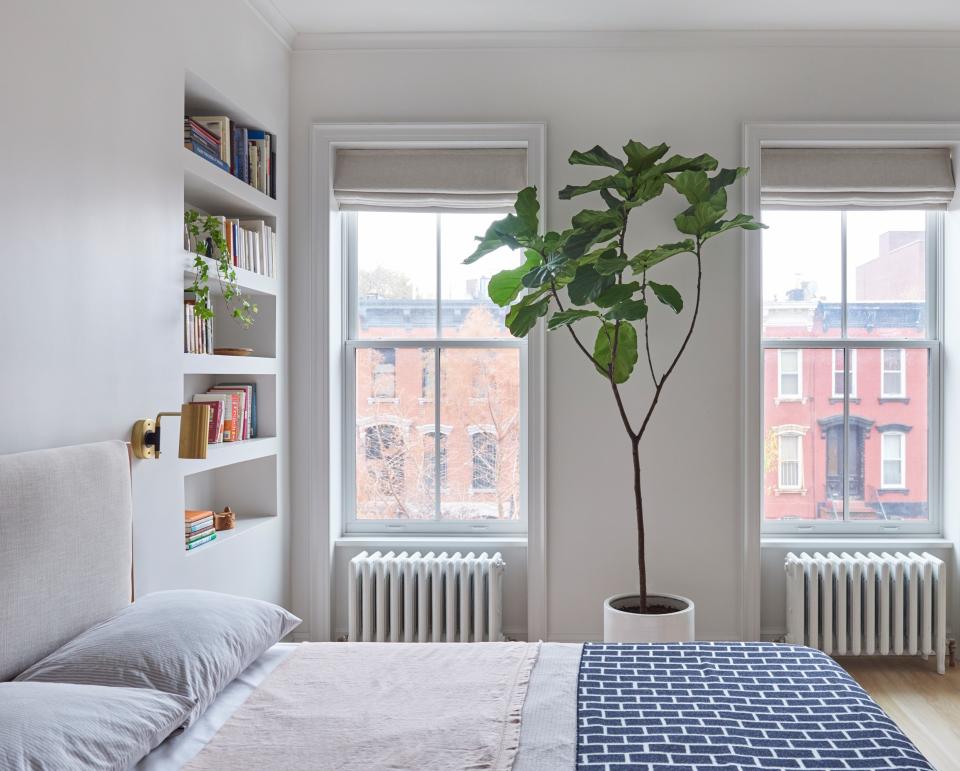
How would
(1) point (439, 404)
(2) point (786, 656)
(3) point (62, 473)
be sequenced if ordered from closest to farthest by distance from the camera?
(3) point (62, 473), (2) point (786, 656), (1) point (439, 404)

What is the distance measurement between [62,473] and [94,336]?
445 millimetres

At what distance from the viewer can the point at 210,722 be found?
1.60 metres

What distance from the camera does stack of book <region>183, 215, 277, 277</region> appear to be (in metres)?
2.86

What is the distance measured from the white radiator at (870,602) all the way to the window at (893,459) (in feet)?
1.22

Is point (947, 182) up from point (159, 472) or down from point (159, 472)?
up

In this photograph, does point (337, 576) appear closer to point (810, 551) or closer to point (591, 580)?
point (591, 580)

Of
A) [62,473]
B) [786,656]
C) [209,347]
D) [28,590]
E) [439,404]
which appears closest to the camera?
[28,590]

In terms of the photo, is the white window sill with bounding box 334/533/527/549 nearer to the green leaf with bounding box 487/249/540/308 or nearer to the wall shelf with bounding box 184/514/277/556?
the wall shelf with bounding box 184/514/277/556

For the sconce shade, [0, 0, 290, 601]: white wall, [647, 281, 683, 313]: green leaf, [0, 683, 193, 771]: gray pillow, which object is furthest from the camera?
[647, 281, 683, 313]: green leaf

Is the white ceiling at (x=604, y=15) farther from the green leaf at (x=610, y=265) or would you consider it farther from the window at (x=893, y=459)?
the window at (x=893, y=459)

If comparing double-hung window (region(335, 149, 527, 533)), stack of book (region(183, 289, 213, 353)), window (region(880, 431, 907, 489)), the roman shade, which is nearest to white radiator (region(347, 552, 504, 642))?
double-hung window (region(335, 149, 527, 533))

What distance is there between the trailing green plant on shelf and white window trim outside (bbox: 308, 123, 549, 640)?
0.59 m

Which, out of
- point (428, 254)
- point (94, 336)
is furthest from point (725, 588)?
point (94, 336)

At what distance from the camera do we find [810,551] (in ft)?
11.6
